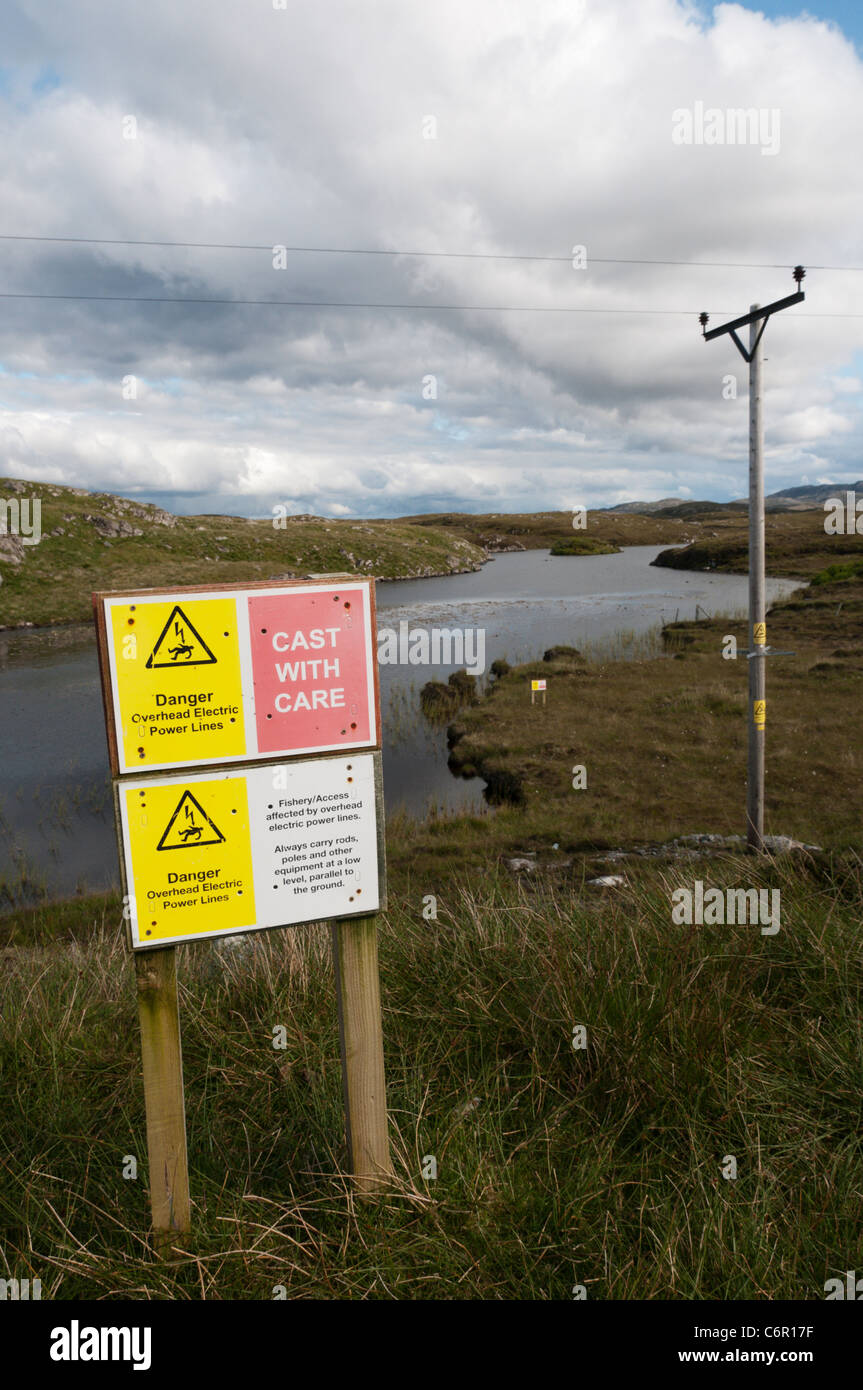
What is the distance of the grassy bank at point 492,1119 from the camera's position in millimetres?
2473

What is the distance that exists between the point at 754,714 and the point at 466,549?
320 feet

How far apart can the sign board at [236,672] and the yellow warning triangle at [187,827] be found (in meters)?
0.15

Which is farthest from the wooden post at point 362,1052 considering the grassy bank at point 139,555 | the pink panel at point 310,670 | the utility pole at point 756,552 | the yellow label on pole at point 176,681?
the grassy bank at point 139,555

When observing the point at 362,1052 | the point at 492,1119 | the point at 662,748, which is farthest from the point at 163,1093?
the point at 662,748

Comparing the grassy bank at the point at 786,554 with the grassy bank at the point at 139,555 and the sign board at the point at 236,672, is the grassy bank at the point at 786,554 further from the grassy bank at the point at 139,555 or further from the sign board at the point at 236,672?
the sign board at the point at 236,672

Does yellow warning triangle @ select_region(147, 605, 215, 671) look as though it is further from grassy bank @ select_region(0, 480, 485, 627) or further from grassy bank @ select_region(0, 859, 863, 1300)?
grassy bank @ select_region(0, 480, 485, 627)

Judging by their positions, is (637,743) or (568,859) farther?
(637,743)

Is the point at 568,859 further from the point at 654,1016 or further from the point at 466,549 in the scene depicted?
the point at 466,549

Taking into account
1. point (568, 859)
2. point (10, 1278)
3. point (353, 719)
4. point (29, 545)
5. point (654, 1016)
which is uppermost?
point (29, 545)

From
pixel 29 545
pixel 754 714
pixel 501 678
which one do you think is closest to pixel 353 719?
pixel 754 714

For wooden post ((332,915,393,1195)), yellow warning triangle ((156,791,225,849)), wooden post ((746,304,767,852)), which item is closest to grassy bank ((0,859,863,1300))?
wooden post ((332,915,393,1195))

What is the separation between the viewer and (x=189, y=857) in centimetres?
264

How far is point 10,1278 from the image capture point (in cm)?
251

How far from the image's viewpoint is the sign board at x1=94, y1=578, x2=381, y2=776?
2525mm
